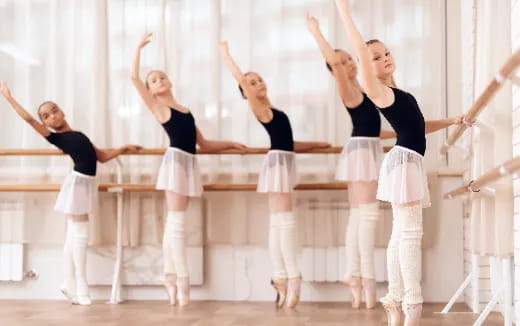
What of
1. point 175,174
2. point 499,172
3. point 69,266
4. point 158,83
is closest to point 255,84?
Result: point 158,83

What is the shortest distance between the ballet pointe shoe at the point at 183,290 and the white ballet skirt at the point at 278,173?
627mm

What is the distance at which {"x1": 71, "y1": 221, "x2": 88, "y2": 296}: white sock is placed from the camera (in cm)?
452

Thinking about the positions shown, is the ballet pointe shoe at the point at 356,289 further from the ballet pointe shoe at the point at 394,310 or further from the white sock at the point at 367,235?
the ballet pointe shoe at the point at 394,310

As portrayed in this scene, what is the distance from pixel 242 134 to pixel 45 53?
4.39 ft

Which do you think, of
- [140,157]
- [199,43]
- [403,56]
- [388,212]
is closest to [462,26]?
[403,56]

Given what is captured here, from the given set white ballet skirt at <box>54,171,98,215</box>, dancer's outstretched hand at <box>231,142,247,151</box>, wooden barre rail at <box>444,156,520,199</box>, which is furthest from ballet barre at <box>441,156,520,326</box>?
white ballet skirt at <box>54,171,98,215</box>

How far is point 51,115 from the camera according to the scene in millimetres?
4547

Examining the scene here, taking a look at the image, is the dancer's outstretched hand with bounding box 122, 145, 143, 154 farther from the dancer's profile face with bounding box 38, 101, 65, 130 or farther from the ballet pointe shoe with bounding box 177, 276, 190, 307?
the ballet pointe shoe with bounding box 177, 276, 190, 307

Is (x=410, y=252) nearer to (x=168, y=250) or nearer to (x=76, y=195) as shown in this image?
(x=168, y=250)

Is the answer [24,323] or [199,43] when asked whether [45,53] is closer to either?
[199,43]

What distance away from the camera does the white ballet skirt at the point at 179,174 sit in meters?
4.34

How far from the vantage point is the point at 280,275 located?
4.30 metres

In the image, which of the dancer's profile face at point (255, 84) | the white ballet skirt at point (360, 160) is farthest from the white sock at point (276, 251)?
the dancer's profile face at point (255, 84)

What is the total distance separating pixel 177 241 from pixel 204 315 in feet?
1.84
